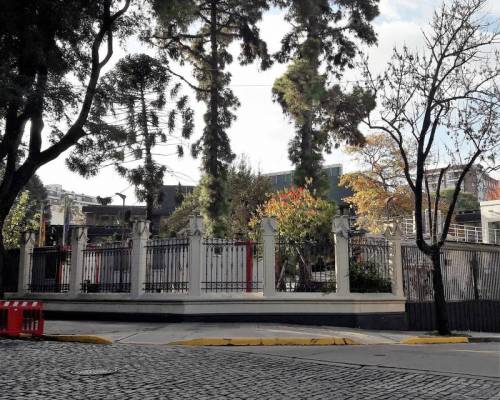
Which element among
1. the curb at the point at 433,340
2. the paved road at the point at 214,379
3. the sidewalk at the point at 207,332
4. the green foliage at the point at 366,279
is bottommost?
the curb at the point at 433,340

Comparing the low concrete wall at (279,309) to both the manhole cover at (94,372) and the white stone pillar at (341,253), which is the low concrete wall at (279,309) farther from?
the manhole cover at (94,372)

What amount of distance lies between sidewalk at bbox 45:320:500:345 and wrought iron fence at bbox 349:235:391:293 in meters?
1.62

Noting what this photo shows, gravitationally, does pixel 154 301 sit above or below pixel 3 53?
below

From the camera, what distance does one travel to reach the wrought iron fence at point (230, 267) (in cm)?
1470

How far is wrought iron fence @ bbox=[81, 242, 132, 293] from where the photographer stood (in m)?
16.0

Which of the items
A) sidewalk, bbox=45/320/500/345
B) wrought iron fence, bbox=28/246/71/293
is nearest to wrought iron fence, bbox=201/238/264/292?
sidewalk, bbox=45/320/500/345

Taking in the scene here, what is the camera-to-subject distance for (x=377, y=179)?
40.9 m

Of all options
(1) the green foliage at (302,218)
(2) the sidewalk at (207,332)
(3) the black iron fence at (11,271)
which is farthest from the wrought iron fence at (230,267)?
(3) the black iron fence at (11,271)

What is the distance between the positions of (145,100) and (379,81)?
954cm

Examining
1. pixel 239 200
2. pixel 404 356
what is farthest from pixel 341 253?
pixel 239 200

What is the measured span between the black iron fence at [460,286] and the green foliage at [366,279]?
944 millimetres

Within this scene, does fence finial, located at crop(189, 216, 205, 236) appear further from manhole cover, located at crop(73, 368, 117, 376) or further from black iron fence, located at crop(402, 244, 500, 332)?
manhole cover, located at crop(73, 368, 117, 376)

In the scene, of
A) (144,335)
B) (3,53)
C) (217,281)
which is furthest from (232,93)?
(144,335)

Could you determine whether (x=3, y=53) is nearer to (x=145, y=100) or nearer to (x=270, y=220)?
(x=145, y=100)
